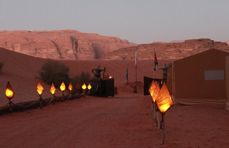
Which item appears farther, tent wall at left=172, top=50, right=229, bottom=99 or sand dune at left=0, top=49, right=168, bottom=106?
sand dune at left=0, top=49, right=168, bottom=106

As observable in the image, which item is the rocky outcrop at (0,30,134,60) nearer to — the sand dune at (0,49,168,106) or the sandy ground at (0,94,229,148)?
the sand dune at (0,49,168,106)

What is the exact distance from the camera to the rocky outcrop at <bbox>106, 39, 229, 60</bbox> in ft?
351

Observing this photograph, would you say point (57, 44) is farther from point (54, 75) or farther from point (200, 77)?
point (200, 77)

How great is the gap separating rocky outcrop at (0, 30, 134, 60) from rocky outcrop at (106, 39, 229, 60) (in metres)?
24.0

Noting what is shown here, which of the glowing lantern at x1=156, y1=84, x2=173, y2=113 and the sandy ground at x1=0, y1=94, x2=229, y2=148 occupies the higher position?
the glowing lantern at x1=156, y1=84, x2=173, y2=113

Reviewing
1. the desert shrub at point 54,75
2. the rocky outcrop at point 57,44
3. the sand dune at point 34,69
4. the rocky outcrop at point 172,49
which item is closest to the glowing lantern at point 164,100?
the sand dune at point 34,69

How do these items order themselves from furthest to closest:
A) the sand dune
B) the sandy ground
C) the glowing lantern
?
the sand dune → the sandy ground → the glowing lantern

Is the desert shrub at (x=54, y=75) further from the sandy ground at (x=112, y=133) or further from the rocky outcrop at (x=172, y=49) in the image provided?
the rocky outcrop at (x=172, y=49)

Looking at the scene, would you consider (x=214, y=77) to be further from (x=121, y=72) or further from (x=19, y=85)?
(x=121, y=72)

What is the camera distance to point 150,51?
378ft

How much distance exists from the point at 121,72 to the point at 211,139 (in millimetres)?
77469

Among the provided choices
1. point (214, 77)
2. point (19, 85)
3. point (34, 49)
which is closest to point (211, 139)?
point (214, 77)

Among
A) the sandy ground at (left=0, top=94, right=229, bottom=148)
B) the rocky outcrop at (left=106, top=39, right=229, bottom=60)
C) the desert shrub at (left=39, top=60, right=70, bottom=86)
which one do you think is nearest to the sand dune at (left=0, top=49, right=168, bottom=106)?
the desert shrub at (left=39, top=60, right=70, bottom=86)

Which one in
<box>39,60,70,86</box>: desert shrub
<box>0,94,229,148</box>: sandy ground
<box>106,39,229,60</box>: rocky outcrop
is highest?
<box>106,39,229,60</box>: rocky outcrop
